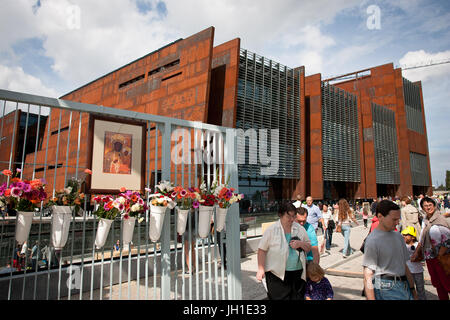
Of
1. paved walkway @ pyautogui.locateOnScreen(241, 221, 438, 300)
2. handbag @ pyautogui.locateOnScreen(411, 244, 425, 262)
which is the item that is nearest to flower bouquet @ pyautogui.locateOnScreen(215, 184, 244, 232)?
paved walkway @ pyautogui.locateOnScreen(241, 221, 438, 300)

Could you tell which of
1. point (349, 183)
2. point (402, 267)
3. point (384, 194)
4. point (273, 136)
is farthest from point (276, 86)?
point (384, 194)

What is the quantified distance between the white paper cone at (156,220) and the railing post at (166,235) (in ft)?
0.71

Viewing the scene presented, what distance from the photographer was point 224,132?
398 cm

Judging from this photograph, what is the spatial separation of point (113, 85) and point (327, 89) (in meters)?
22.0

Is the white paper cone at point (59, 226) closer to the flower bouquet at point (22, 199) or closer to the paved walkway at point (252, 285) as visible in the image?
the flower bouquet at point (22, 199)

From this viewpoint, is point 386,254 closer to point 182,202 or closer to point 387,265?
point 387,265

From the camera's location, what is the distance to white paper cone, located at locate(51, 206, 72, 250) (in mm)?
2586

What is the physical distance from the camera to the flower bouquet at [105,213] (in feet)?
9.02

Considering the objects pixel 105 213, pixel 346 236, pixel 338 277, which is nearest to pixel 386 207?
pixel 105 213

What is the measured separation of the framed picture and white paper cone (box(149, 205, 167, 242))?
15.6 inches

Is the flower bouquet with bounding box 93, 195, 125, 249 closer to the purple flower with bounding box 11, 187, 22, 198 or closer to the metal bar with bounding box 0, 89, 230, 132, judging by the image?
the purple flower with bounding box 11, 187, 22, 198

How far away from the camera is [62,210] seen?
262 centimetres
